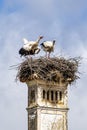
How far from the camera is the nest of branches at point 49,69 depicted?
173ft

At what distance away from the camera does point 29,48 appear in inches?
2098

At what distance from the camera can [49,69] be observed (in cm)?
5319

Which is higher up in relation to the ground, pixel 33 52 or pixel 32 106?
pixel 33 52

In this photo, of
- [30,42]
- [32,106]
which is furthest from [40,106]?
[30,42]

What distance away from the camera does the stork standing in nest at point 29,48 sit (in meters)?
53.2

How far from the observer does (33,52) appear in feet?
175

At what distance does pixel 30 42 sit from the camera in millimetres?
53562

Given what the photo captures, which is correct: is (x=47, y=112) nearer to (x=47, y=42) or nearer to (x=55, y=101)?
(x=55, y=101)

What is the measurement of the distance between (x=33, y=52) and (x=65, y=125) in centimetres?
478

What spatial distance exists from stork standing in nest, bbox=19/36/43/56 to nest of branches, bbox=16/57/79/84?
555mm

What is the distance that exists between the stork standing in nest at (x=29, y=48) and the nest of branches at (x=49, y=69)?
1.82 ft

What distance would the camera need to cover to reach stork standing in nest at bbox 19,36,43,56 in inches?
2095

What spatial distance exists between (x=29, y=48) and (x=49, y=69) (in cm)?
173

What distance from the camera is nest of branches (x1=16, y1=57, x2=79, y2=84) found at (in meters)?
52.8
